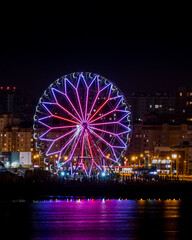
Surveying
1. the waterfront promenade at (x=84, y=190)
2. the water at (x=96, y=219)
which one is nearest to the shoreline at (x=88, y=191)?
the waterfront promenade at (x=84, y=190)

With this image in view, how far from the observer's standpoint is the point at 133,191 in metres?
90.9

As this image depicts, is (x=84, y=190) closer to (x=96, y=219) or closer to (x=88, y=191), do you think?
(x=88, y=191)

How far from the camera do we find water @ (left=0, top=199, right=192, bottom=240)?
6506 cm

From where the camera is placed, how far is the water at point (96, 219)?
213 ft

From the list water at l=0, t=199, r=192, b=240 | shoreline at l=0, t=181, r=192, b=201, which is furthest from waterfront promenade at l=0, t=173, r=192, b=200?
water at l=0, t=199, r=192, b=240

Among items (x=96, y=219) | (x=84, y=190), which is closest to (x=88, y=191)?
(x=84, y=190)

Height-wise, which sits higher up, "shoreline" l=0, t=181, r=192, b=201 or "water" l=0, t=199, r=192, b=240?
"shoreline" l=0, t=181, r=192, b=201

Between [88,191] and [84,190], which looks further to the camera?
[84,190]

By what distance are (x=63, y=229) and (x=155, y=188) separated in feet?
85.6

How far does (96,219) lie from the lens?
2859 inches

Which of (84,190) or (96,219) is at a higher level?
(84,190)

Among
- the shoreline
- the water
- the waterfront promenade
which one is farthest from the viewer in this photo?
the waterfront promenade

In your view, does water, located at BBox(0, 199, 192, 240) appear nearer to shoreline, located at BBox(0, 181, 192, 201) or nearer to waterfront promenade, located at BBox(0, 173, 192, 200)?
shoreline, located at BBox(0, 181, 192, 201)

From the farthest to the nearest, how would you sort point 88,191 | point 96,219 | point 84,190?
1. point 84,190
2. point 88,191
3. point 96,219
